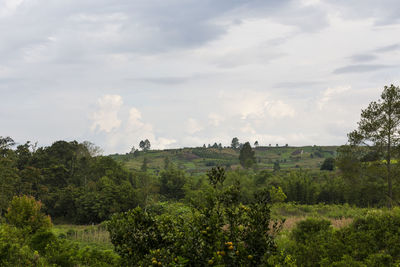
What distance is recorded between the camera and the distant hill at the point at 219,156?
370 ft

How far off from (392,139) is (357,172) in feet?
12.2

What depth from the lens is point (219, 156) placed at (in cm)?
13062

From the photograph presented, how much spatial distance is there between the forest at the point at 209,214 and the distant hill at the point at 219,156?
3659cm

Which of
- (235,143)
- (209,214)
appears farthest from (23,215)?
(235,143)

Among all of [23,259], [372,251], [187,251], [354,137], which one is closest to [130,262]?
[187,251]

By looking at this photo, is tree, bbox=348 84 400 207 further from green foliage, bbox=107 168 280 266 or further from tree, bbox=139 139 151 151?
tree, bbox=139 139 151 151

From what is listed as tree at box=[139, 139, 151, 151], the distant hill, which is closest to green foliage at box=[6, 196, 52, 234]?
the distant hill

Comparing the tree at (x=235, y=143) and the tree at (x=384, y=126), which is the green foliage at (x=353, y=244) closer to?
the tree at (x=384, y=126)

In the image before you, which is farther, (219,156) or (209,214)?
(219,156)

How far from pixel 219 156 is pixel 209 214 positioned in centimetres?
12507

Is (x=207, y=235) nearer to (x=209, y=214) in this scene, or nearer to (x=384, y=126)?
(x=209, y=214)

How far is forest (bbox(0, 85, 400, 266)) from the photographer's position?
5.80m

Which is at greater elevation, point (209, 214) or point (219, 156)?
point (209, 214)

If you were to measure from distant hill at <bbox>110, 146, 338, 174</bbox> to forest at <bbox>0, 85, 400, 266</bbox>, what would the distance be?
120 ft
